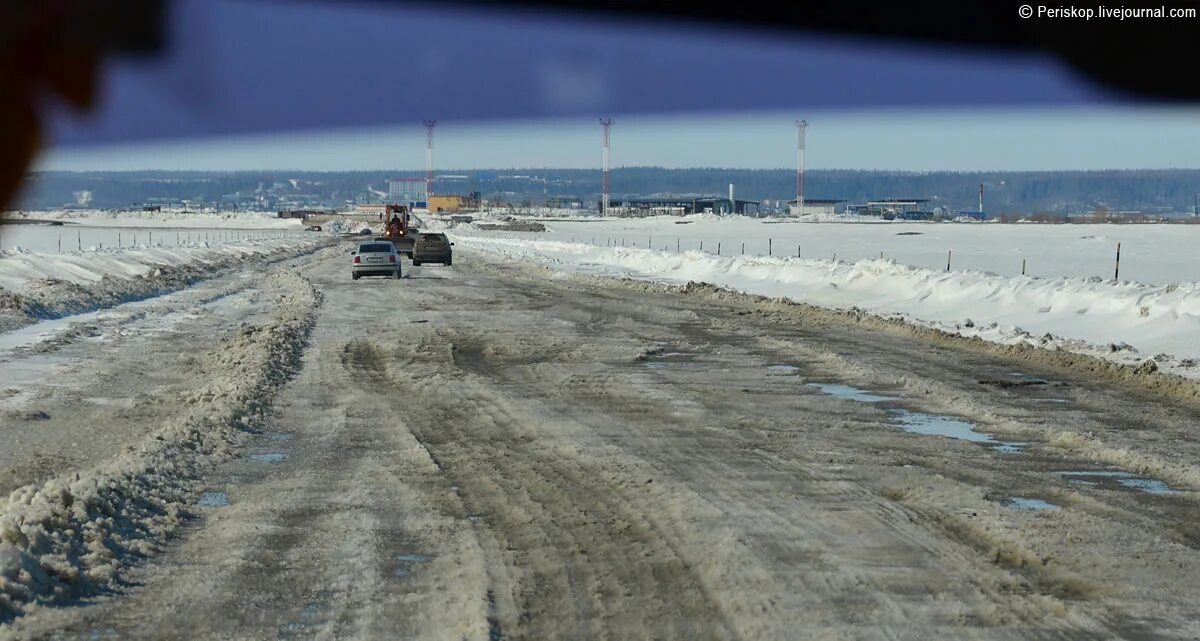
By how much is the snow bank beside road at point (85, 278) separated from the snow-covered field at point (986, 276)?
612 inches

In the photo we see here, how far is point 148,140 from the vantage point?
338 cm

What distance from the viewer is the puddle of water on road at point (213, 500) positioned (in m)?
10.1

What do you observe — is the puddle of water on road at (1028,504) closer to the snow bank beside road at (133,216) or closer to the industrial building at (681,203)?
the industrial building at (681,203)

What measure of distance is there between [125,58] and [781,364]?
59.1 feet

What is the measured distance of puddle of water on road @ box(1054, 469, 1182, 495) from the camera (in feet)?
35.9

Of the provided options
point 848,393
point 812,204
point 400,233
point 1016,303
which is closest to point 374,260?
point 400,233

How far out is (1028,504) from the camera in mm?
10172

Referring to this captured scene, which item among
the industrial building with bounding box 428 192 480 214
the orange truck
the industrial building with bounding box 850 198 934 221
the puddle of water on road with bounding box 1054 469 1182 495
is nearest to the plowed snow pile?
the industrial building with bounding box 428 192 480 214

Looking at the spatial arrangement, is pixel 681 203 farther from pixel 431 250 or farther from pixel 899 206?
pixel 431 250

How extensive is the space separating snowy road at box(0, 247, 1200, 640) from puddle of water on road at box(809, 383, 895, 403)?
94 mm

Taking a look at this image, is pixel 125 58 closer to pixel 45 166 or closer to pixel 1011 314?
pixel 45 166

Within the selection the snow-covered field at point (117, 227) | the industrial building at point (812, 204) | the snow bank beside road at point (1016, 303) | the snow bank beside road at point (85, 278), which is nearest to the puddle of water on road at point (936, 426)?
the industrial building at point (812, 204)

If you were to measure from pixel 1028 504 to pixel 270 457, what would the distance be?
20.8 ft

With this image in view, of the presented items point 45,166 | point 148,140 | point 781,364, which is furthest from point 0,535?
point 781,364
